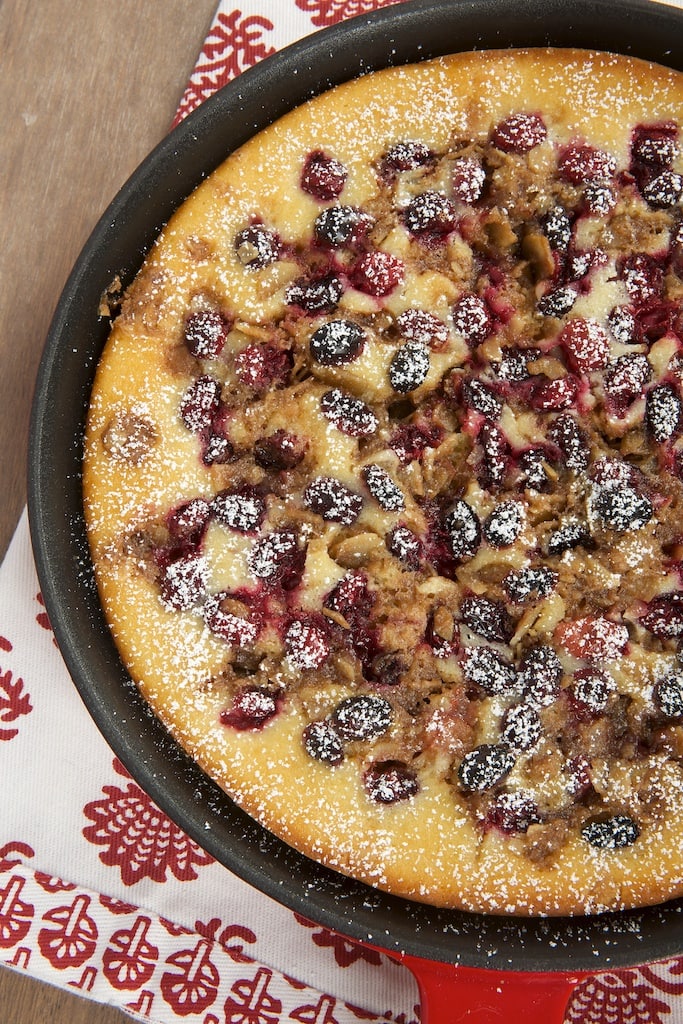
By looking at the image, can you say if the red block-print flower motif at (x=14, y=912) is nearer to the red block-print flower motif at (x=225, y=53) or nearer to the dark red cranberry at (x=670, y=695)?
the dark red cranberry at (x=670, y=695)


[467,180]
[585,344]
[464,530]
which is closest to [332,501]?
[464,530]

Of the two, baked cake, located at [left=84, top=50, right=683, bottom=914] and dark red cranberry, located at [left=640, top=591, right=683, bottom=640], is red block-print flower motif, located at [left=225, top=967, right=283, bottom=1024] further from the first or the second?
dark red cranberry, located at [left=640, top=591, right=683, bottom=640]

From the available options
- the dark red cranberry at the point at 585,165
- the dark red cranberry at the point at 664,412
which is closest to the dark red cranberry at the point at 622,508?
the dark red cranberry at the point at 664,412

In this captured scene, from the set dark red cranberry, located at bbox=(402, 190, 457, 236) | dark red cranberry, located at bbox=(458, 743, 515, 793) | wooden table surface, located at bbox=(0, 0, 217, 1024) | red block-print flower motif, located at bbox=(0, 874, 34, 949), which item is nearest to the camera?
dark red cranberry, located at bbox=(458, 743, 515, 793)

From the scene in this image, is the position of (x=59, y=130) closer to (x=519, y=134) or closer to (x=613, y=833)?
(x=519, y=134)

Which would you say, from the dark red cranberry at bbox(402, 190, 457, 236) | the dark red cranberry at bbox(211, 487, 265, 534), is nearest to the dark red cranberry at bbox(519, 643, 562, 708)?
the dark red cranberry at bbox(211, 487, 265, 534)

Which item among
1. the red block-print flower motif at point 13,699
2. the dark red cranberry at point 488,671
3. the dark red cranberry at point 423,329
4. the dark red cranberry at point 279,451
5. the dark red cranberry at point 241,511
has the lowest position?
the red block-print flower motif at point 13,699
